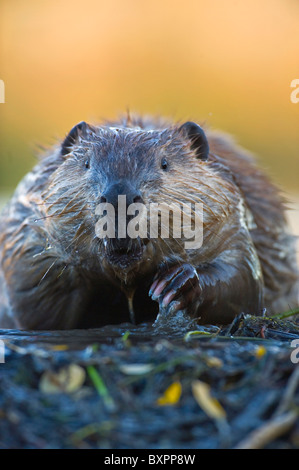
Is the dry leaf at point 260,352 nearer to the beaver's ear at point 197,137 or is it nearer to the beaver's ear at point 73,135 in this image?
the beaver's ear at point 197,137

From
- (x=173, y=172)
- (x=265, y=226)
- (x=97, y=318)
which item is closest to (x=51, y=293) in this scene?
(x=97, y=318)

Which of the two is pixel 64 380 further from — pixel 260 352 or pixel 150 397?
pixel 260 352

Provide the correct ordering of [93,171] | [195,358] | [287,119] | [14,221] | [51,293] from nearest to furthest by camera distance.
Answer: [195,358], [93,171], [51,293], [14,221], [287,119]

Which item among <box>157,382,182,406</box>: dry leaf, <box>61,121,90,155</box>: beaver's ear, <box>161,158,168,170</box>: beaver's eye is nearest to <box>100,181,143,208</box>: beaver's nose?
<box>161,158,168,170</box>: beaver's eye

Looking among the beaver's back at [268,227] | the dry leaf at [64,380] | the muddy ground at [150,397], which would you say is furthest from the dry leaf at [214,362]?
the beaver's back at [268,227]

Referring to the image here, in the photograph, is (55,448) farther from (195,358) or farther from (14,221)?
(14,221)

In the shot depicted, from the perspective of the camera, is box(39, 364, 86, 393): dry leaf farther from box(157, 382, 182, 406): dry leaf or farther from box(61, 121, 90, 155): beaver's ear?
box(61, 121, 90, 155): beaver's ear
